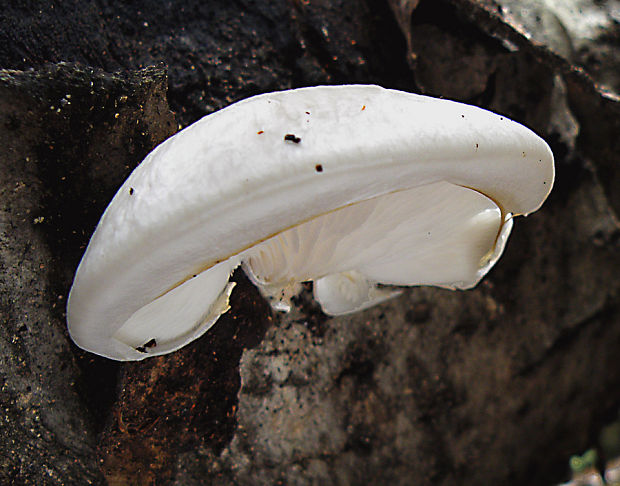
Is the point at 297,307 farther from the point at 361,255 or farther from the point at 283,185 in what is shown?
the point at 283,185

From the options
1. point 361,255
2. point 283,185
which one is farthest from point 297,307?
point 283,185

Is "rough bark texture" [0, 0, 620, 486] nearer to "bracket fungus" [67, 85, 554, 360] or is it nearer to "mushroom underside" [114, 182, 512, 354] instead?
"mushroom underside" [114, 182, 512, 354]

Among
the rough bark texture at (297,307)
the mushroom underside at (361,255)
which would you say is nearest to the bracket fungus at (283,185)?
the mushroom underside at (361,255)

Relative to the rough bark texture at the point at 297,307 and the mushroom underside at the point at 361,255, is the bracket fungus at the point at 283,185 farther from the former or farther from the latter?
the rough bark texture at the point at 297,307

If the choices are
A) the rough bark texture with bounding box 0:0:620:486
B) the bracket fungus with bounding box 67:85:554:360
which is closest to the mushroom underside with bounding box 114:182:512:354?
the bracket fungus with bounding box 67:85:554:360

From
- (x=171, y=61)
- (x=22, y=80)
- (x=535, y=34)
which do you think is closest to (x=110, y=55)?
(x=171, y=61)

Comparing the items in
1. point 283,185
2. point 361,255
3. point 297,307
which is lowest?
point 297,307
